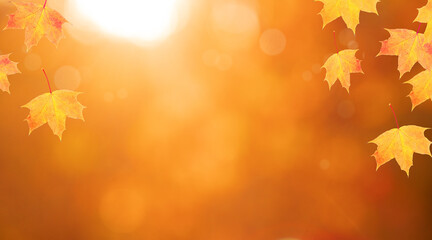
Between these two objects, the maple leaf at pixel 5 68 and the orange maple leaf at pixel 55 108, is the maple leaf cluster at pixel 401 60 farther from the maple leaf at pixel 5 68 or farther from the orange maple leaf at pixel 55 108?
the maple leaf at pixel 5 68

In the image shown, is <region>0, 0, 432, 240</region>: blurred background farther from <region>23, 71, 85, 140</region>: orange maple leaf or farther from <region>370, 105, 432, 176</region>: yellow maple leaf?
<region>23, 71, 85, 140</region>: orange maple leaf

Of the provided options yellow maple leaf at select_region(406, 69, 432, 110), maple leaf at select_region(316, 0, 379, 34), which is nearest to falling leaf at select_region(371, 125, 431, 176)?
yellow maple leaf at select_region(406, 69, 432, 110)

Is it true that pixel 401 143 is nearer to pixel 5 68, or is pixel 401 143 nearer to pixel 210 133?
pixel 5 68

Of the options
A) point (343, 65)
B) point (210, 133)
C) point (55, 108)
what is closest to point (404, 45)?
point (343, 65)

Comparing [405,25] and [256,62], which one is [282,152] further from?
[405,25]

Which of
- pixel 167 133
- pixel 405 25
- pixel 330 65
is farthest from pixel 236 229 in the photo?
pixel 330 65

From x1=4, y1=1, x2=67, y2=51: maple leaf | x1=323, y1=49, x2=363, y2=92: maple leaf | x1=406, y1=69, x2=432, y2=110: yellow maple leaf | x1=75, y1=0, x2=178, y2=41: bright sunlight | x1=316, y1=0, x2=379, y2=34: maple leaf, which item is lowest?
x1=406, y1=69, x2=432, y2=110: yellow maple leaf

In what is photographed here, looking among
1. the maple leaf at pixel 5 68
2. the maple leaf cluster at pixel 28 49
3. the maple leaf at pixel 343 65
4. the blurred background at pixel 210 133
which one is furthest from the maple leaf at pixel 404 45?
the blurred background at pixel 210 133
